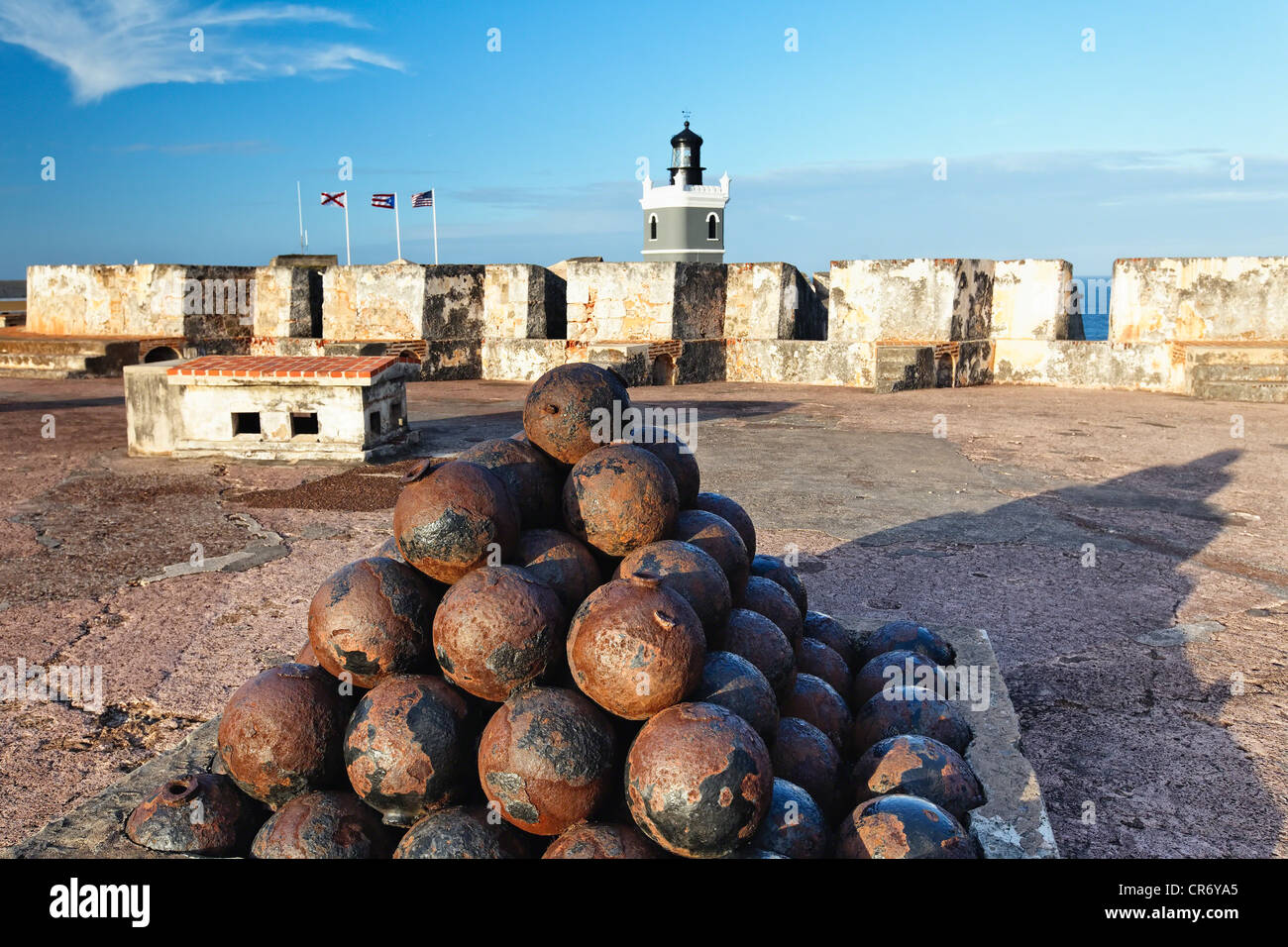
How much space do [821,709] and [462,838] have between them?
4.55 ft

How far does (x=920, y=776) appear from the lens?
9.46 feet

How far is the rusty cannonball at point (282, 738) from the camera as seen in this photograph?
8.88 feet

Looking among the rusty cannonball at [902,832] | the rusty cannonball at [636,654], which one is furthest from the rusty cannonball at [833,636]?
the rusty cannonball at [636,654]

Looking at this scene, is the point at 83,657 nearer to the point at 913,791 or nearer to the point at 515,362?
the point at 913,791

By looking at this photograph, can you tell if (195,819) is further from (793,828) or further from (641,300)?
(641,300)

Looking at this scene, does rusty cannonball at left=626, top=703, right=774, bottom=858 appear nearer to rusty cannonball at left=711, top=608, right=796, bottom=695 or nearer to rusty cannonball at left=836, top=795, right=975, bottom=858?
rusty cannonball at left=836, top=795, right=975, bottom=858

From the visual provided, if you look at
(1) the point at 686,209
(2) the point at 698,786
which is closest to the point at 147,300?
(2) the point at 698,786

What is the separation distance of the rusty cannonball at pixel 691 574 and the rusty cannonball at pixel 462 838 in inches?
33.0

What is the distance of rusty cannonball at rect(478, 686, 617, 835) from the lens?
2.46 m

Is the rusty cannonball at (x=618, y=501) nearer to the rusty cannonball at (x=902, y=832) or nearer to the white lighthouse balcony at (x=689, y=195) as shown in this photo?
the rusty cannonball at (x=902, y=832)

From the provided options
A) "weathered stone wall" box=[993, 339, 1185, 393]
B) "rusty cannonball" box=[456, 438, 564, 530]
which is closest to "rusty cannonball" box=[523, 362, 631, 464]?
"rusty cannonball" box=[456, 438, 564, 530]

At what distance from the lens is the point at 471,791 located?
→ 269 centimetres
